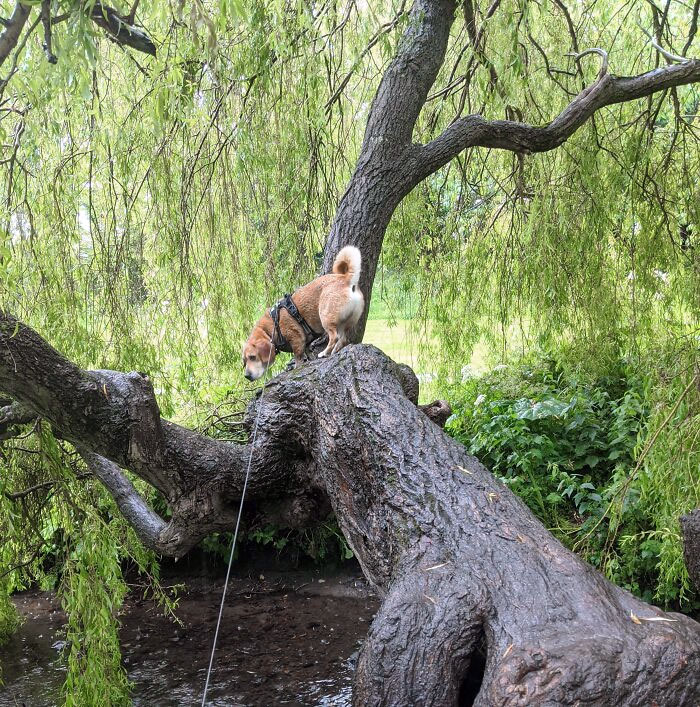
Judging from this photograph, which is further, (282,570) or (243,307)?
(282,570)

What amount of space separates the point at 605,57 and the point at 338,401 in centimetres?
245

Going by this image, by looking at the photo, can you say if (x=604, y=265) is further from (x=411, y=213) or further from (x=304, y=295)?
(x=304, y=295)

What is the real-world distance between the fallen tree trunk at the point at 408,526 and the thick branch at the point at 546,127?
1.39m

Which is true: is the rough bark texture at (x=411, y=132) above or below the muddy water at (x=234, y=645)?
above

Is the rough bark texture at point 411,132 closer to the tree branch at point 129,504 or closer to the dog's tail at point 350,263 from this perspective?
the dog's tail at point 350,263

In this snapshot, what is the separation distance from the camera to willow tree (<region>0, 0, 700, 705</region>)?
2.00m

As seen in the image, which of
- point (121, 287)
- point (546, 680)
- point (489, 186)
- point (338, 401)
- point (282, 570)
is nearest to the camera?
point (546, 680)

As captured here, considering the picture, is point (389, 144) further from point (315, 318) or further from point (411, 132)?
point (315, 318)

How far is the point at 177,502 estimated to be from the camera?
321 cm

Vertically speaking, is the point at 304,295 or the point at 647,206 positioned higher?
the point at 647,206

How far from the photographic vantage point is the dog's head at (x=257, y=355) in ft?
14.5

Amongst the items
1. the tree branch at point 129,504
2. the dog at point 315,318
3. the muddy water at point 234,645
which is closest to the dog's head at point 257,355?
the dog at point 315,318

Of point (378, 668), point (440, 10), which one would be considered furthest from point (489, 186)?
point (378, 668)

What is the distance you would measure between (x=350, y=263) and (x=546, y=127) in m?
1.36
